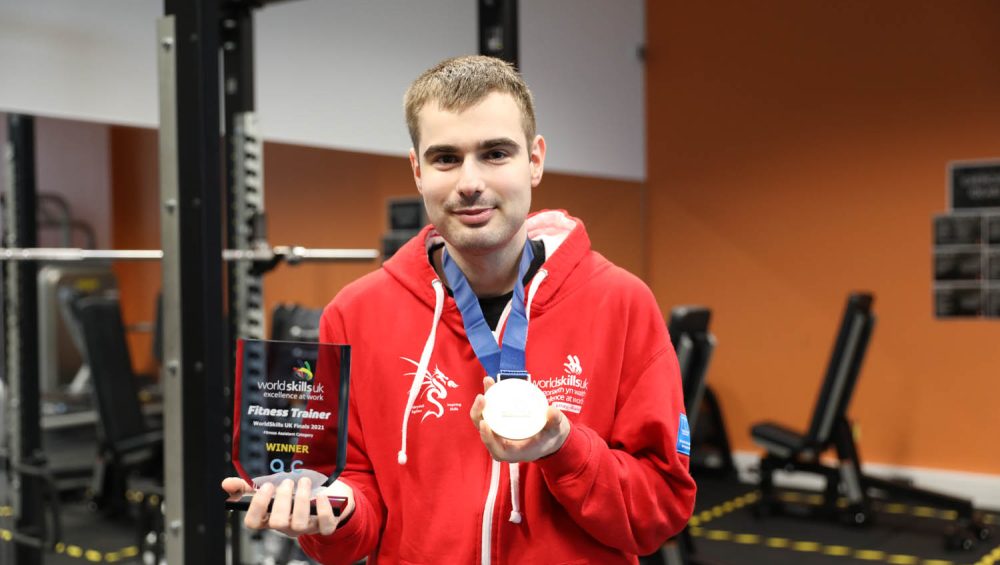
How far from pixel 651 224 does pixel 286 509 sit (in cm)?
586

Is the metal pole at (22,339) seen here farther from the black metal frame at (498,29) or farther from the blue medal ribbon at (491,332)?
the blue medal ribbon at (491,332)

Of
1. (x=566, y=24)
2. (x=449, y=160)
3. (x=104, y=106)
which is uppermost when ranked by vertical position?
(x=566, y=24)

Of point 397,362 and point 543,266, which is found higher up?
point 543,266

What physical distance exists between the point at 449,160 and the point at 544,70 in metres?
3.15

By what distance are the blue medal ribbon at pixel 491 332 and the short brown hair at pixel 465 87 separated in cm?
20

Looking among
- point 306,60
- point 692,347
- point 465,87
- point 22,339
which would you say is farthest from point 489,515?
point 692,347

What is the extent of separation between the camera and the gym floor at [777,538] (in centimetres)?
454

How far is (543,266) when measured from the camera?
1391 millimetres

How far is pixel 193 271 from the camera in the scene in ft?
6.06

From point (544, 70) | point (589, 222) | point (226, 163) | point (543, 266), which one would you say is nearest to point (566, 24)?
point (544, 70)

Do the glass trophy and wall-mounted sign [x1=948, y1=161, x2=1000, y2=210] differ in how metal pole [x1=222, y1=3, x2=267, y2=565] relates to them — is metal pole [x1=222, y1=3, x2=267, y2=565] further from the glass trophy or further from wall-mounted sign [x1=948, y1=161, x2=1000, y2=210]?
wall-mounted sign [x1=948, y1=161, x2=1000, y2=210]

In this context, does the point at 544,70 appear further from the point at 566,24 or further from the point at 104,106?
the point at 104,106

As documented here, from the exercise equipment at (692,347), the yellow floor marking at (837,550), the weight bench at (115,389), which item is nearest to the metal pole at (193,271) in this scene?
the exercise equipment at (692,347)

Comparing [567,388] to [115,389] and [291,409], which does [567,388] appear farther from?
[115,389]
